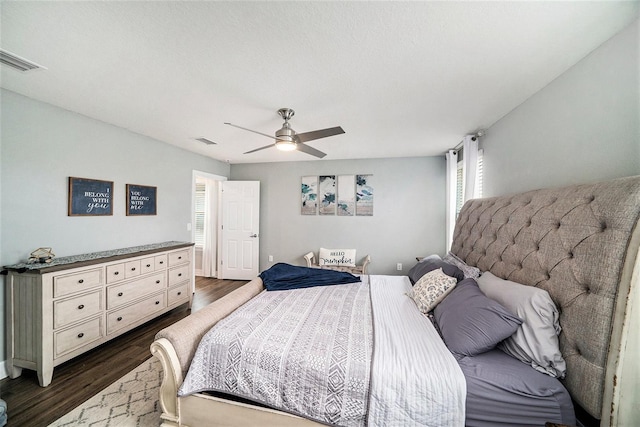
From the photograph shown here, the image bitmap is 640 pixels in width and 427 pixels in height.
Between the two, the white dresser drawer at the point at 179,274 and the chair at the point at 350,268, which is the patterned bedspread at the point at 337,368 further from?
the chair at the point at 350,268

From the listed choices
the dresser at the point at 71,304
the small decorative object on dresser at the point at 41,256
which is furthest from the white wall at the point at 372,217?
the small decorative object on dresser at the point at 41,256

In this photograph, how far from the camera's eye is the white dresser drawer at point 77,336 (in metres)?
1.95

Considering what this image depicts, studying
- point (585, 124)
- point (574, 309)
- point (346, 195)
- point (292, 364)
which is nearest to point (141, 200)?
point (292, 364)

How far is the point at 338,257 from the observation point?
430 centimetres

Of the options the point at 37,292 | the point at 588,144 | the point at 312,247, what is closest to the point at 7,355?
the point at 37,292

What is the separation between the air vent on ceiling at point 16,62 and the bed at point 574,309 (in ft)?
6.73

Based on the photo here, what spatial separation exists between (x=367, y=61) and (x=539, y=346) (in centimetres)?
186

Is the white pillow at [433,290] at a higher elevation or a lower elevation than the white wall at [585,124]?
lower

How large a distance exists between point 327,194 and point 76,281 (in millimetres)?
3519

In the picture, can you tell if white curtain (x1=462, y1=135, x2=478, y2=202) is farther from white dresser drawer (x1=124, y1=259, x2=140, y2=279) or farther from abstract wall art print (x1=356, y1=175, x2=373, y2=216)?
white dresser drawer (x1=124, y1=259, x2=140, y2=279)

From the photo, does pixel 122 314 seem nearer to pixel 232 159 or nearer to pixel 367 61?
pixel 232 159

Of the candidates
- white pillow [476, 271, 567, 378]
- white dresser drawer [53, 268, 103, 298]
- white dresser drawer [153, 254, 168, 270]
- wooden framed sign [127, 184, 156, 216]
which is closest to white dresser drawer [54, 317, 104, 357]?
white dresser drawer [53, 268, 103, 298]

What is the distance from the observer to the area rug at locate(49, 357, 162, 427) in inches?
60.5

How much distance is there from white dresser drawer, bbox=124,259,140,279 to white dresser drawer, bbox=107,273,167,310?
0.28 ft
